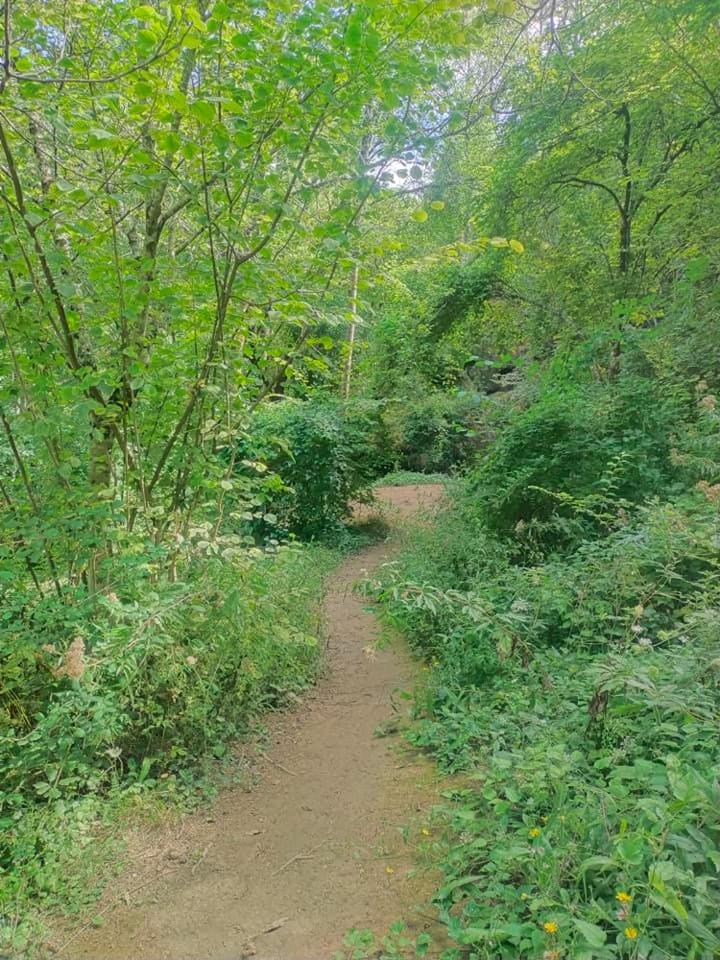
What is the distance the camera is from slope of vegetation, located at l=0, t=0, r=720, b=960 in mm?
1994

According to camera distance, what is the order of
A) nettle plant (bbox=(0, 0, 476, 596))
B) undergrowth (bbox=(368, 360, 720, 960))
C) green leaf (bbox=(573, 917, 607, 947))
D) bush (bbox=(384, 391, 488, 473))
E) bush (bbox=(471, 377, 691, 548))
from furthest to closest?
bush (bbox=(384, 391, 488, 473)) < bush (bbox=(471, 377, 691, 548)) < nettle plant (bbox=(0, 0, 476, 596)) < undergrowth (bbox=(368, 360, 720, 960)) < green leaf (bbox=(573, 917, 607, 947))

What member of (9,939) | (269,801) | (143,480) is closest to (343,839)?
(269,801)

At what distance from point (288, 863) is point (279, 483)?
7.52 ft

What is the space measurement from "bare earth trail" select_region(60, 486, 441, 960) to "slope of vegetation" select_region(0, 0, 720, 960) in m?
0.22

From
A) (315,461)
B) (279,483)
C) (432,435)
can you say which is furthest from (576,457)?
(432,435)

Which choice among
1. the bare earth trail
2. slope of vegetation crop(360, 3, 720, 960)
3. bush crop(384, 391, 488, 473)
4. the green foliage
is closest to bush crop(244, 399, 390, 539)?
slope of vegetation crop(360, 3, 720, 960)

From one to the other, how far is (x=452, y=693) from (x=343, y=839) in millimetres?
1057

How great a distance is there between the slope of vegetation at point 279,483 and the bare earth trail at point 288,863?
22cm

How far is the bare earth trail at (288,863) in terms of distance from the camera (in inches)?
83.6

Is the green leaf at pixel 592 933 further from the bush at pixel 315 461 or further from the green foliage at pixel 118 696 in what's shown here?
the bush at pixel 315 461

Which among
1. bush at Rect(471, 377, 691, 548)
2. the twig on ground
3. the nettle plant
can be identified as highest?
the nettle plant

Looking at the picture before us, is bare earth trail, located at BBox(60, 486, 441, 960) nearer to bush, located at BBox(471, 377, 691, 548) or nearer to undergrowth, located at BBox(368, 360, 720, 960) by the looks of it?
undergrowth, located at BBox(368, 360, 720, 960)

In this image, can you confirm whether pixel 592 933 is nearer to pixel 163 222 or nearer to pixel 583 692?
pixel 583 692

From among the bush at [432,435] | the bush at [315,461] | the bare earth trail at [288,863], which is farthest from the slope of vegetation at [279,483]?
the bush at [432,435]
